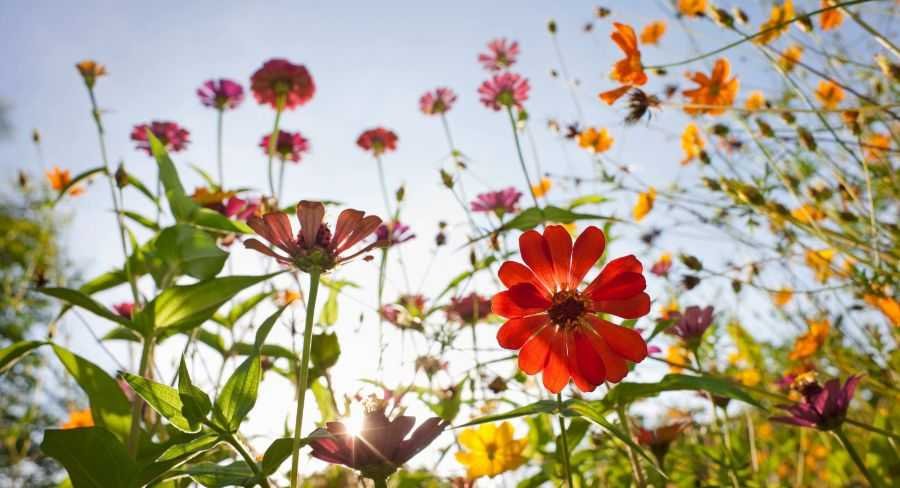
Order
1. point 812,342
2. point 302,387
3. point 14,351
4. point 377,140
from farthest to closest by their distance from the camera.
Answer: point 377,140 < point 812,342 < point 14,351 < point 302,387

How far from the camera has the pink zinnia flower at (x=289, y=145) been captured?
1.73m

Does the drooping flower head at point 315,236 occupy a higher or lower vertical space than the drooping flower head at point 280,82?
lower

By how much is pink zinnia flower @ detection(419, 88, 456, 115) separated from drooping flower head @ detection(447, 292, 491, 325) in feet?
2.76

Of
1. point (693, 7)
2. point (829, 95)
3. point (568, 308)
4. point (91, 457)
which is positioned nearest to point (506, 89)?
point (693, 7)

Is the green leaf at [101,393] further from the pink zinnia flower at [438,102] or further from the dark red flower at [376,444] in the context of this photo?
the pink zinnia flower at [438,102]

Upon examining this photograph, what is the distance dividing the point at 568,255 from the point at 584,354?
0.11 meters

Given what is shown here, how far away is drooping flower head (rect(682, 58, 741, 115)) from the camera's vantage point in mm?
1460

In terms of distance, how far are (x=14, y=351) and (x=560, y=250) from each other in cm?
69

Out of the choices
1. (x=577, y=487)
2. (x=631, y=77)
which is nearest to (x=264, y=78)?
(x=631, y=77)

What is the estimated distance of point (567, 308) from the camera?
67 centimetres

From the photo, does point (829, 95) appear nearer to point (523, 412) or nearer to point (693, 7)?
point (693, 7)

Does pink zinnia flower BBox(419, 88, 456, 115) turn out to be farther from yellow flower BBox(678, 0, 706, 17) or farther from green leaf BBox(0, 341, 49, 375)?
green leaf BBox(0, 341, 49, 375)

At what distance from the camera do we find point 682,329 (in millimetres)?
1173

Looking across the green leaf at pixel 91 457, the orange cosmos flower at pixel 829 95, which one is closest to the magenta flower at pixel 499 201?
the orange cosmos flower at pixel 829 95
